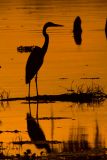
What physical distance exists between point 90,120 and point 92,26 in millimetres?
26265

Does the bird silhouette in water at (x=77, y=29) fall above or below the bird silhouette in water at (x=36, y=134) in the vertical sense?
above

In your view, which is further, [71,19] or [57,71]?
[71,19]

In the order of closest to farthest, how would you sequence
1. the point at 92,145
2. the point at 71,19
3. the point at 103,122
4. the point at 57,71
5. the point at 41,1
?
the point at 92,145, the point at 103,122, the point at 57,71, the point at 71,19, the point at 41,1

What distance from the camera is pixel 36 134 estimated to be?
43.0ft

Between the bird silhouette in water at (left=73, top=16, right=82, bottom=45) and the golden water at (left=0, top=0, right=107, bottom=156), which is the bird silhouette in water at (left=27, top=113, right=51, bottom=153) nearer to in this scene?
the golden water at (left=0, top=0, right=107, bottom=156)

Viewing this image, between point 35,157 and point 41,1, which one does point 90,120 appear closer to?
point 35,157

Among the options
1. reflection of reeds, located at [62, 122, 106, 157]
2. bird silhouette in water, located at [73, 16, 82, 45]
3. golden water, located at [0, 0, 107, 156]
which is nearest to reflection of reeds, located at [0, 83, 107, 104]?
golden water, located at [0, 0, 107, 156]

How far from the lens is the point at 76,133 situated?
12.9 m

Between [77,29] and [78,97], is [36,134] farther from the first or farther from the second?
[77,29]

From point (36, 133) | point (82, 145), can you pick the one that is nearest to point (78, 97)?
point (36, 133)

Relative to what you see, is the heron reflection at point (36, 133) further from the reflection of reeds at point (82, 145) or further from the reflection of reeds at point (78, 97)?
the reflection of reeds at point (78, 97)

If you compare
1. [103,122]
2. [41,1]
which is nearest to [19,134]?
[103,122]

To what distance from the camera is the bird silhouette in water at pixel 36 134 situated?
1170 cm

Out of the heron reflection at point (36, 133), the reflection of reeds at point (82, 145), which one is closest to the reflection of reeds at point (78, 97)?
the heron reflection at point (36, 133)
